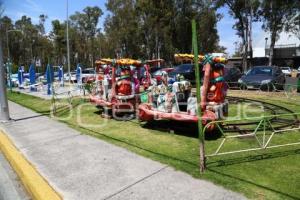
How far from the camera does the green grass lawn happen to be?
548 cm

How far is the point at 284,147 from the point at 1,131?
8653 millimetres

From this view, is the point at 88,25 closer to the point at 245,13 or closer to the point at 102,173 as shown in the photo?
the point at 245,13

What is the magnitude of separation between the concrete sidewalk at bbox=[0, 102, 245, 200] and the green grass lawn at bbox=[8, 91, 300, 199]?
298 mm

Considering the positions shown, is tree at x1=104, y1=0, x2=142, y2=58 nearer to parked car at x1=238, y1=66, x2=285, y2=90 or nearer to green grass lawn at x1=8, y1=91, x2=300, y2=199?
parked car at x1=238, y1=66, x2=285, y2=90

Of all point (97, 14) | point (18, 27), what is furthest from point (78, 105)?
point (18, 27)

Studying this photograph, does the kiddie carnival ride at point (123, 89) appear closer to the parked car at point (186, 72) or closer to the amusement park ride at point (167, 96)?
the amusement park ride at point (167, 96)

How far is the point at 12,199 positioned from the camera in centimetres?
604

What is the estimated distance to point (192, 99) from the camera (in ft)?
30.1

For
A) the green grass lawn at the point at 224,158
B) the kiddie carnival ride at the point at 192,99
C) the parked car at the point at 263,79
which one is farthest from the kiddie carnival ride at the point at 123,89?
the parked car at the point at 263,79

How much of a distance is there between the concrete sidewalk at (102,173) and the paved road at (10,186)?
17.4 inches

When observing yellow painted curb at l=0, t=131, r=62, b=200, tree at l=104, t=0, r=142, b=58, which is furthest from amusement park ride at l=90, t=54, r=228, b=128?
tree at l=104, t=0, r=142, b=58

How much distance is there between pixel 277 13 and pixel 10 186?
4367cm

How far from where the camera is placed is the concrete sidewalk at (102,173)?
551 centimetres

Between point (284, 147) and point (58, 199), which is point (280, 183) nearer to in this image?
point (284, 147)
